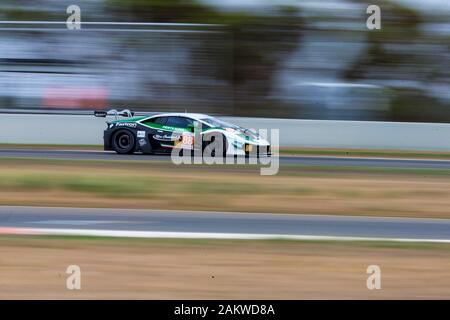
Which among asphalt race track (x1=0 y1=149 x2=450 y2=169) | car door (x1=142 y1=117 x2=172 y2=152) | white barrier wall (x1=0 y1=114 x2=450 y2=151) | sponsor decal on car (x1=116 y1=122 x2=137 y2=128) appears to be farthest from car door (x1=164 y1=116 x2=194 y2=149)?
white barrier wall (x1=0 y1=114 x2=450 y2=151)

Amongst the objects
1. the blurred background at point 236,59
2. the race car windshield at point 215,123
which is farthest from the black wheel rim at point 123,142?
the blurred background at point 236,59

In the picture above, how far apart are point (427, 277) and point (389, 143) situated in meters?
15.8

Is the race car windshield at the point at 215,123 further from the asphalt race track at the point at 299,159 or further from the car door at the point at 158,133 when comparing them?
the asphalt race track at the point at 299,159

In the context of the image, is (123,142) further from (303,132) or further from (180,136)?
(303,132)

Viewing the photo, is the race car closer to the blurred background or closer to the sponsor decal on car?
the sponsor decal on car

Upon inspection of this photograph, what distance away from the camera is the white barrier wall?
72.4 feet

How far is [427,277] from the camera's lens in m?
7.07

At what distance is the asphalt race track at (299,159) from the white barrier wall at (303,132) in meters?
2.63

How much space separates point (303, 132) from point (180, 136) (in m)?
5.78

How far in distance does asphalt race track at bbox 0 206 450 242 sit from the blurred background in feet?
40.9

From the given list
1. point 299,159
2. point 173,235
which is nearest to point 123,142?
point 299,159

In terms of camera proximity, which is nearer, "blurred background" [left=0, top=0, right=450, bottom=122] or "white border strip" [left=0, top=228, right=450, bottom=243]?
"white border strip" [left=0, top=228, right=450, bottom=243]

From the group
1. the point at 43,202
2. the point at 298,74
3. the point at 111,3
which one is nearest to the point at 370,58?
the point at 298,74

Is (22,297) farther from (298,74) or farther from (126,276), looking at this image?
(298,74)
